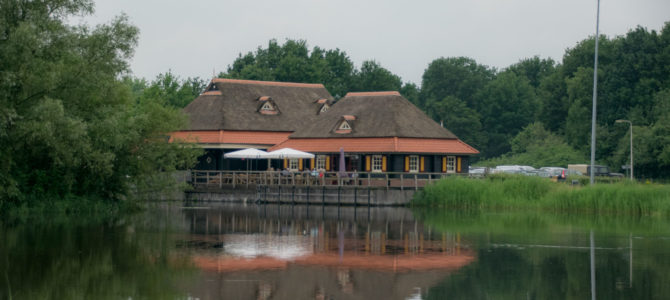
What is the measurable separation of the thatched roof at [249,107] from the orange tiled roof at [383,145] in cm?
403

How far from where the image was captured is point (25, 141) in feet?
114

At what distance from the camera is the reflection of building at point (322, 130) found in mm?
57531

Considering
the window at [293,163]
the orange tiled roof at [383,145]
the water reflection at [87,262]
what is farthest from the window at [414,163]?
the water reflection at [87,262]

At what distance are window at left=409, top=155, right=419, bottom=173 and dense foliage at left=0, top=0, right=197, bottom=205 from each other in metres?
19.9

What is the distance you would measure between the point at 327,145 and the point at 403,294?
137 ft

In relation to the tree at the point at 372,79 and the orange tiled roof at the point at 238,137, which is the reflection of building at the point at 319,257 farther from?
the tree at the point at 372,79

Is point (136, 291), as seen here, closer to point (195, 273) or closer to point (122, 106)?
point (195, 273)

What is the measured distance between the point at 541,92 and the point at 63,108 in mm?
74404

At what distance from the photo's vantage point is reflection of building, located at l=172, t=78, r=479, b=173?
5753 centimetres

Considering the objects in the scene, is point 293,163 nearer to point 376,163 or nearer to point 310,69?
point 376,163

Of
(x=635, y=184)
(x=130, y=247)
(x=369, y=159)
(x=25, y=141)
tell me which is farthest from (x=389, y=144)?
(x=130, y=247)

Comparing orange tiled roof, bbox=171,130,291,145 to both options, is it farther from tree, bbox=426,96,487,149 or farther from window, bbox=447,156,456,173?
tree, bbox=426,96,487,149

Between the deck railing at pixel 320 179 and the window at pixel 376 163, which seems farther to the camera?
the window at pixel 376 163

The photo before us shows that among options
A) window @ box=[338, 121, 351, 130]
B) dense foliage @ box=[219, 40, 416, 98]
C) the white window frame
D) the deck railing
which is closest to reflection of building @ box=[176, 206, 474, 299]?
the deck railing
